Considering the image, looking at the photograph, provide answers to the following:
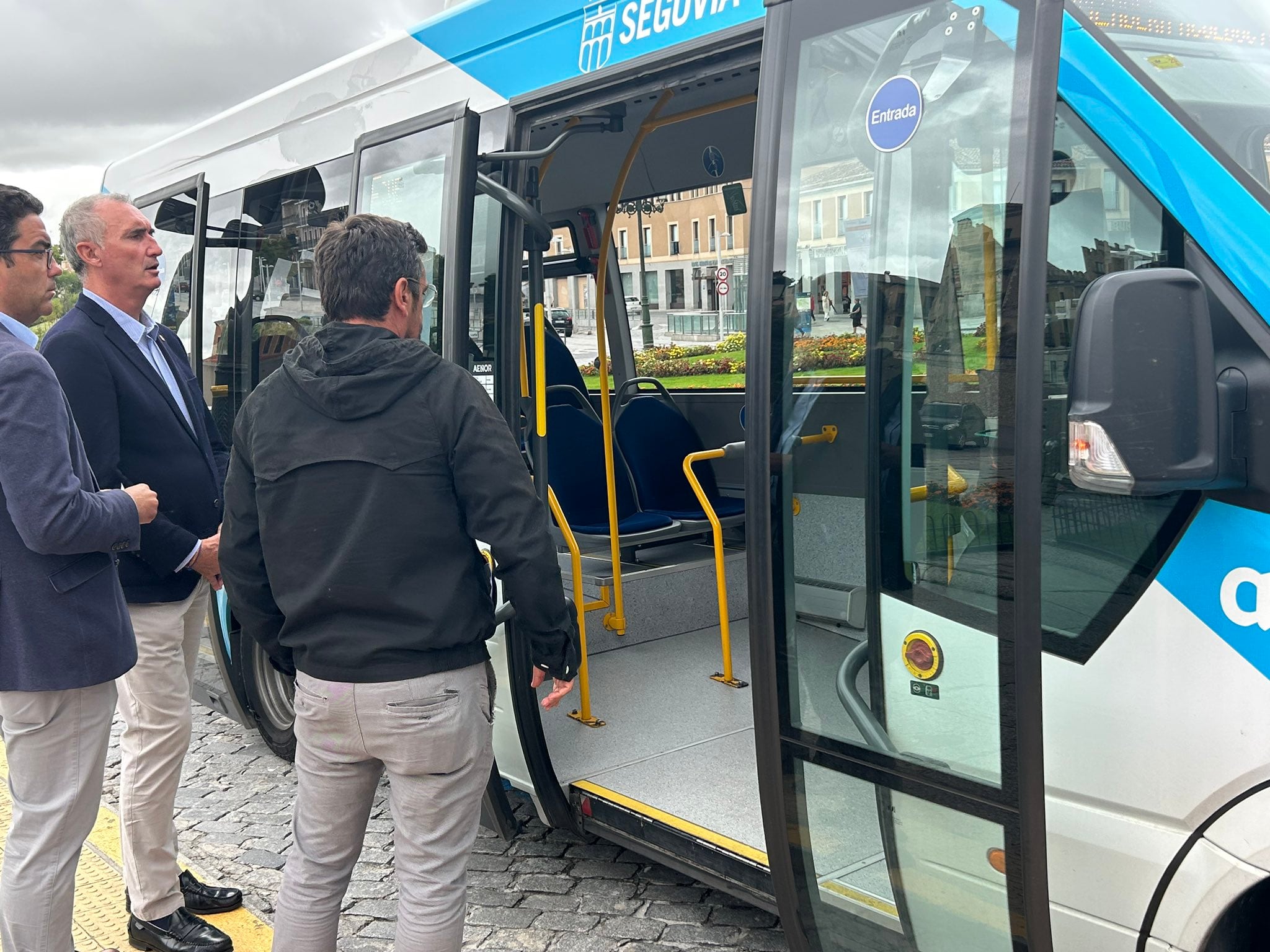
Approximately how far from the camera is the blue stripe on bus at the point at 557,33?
308 centimetres

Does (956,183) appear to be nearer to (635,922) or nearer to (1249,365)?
(1249,365)

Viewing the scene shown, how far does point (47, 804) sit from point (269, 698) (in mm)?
2238

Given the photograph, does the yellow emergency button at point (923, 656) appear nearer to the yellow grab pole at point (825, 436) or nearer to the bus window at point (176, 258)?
the yellow grab pole at point (825, 436)

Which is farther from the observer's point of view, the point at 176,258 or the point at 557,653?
the point at 176,258

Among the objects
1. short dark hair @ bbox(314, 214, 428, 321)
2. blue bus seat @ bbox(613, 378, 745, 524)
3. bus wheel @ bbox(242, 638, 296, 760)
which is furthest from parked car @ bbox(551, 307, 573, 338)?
short dark hair @ bbox(314, 214, 428, 321)

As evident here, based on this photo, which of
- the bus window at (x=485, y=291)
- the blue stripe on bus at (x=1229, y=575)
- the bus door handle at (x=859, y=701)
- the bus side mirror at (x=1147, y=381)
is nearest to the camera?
the bus side mirror at (x=1147, y=381)

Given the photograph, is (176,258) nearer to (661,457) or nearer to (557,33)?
(661,457)

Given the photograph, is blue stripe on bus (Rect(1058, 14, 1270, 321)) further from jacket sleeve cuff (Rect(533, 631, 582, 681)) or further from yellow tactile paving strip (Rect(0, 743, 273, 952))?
yellow tactile paving strip (Rect(0, 743, 273, 952))

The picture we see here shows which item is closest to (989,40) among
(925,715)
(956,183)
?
(956,183)

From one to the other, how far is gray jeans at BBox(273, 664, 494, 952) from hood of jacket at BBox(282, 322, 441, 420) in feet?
1.98

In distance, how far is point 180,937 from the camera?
350 centimetres

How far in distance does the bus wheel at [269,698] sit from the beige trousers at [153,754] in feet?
4.95

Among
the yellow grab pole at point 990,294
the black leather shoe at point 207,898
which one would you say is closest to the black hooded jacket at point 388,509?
the yellow grab pole at point 990,294

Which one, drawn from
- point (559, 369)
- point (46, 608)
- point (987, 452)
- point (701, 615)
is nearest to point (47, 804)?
point (46, 608)
